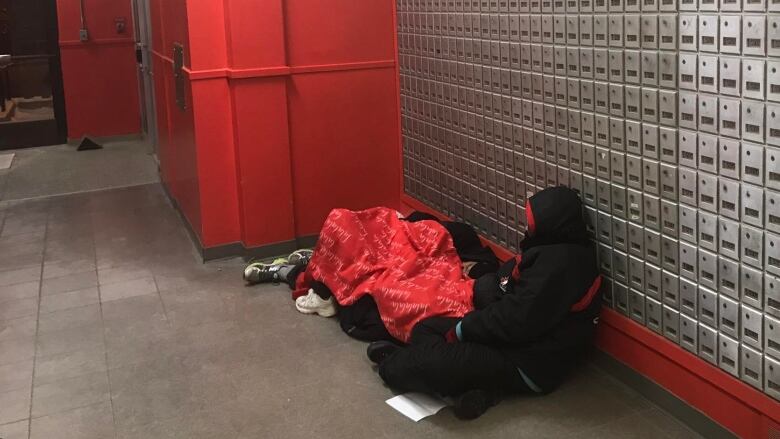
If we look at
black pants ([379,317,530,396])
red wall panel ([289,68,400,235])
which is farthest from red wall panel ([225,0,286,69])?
black pants ([379,317,530,396])

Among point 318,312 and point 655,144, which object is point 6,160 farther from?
point 655,144

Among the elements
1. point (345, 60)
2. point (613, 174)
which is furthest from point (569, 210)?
point (345, 60)

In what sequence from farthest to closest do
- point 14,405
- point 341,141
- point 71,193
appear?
point 71,193 → point 341,141 → point 14,405

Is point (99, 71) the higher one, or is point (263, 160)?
point (99, 71)

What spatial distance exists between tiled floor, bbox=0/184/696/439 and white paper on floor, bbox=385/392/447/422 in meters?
0.03

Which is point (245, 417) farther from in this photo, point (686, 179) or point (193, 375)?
point (686, 179)

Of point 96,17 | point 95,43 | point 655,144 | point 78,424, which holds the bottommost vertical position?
point 78,424

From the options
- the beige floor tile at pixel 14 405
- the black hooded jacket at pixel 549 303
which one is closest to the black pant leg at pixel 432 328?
the black hooded jacket at pixel 549 303

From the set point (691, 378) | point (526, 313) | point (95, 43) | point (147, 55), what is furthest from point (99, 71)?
point (691, 378)

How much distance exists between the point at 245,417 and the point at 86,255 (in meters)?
2.27

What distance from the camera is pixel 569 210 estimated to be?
2848 millimetres

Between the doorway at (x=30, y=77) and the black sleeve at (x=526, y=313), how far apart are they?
6621 mm

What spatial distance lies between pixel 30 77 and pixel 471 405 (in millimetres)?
7088

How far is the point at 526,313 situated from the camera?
274 centimetres
